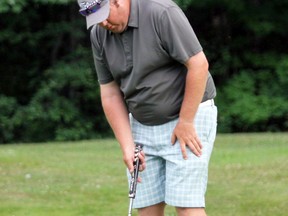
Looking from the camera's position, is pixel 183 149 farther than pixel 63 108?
No

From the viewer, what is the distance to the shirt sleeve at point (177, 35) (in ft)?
12.5

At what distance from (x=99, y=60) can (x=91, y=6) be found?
16.5 inches

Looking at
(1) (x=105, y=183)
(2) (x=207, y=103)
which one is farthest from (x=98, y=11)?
(1) (x=105, y=183)

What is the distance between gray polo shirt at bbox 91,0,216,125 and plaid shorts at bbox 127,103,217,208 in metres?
0.07

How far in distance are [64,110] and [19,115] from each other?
3.34 ft

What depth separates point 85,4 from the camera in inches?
154

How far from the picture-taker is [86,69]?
17.3 m

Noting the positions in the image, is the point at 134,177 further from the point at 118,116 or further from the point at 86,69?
the point at 86,69

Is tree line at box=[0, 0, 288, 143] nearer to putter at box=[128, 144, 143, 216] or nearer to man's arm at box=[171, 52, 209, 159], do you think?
putter at box=[128, 144, 143, 216]

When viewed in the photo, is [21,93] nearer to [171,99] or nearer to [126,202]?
[126,202]

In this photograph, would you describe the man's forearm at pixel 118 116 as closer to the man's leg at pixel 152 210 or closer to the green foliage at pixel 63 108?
the man's leg at pixel 152 210

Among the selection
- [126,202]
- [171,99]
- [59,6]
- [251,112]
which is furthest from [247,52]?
[171,99]

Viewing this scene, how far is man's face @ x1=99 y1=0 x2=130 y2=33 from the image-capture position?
384cm

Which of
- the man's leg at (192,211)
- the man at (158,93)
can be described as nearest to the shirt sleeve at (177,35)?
the man at (158,93)
